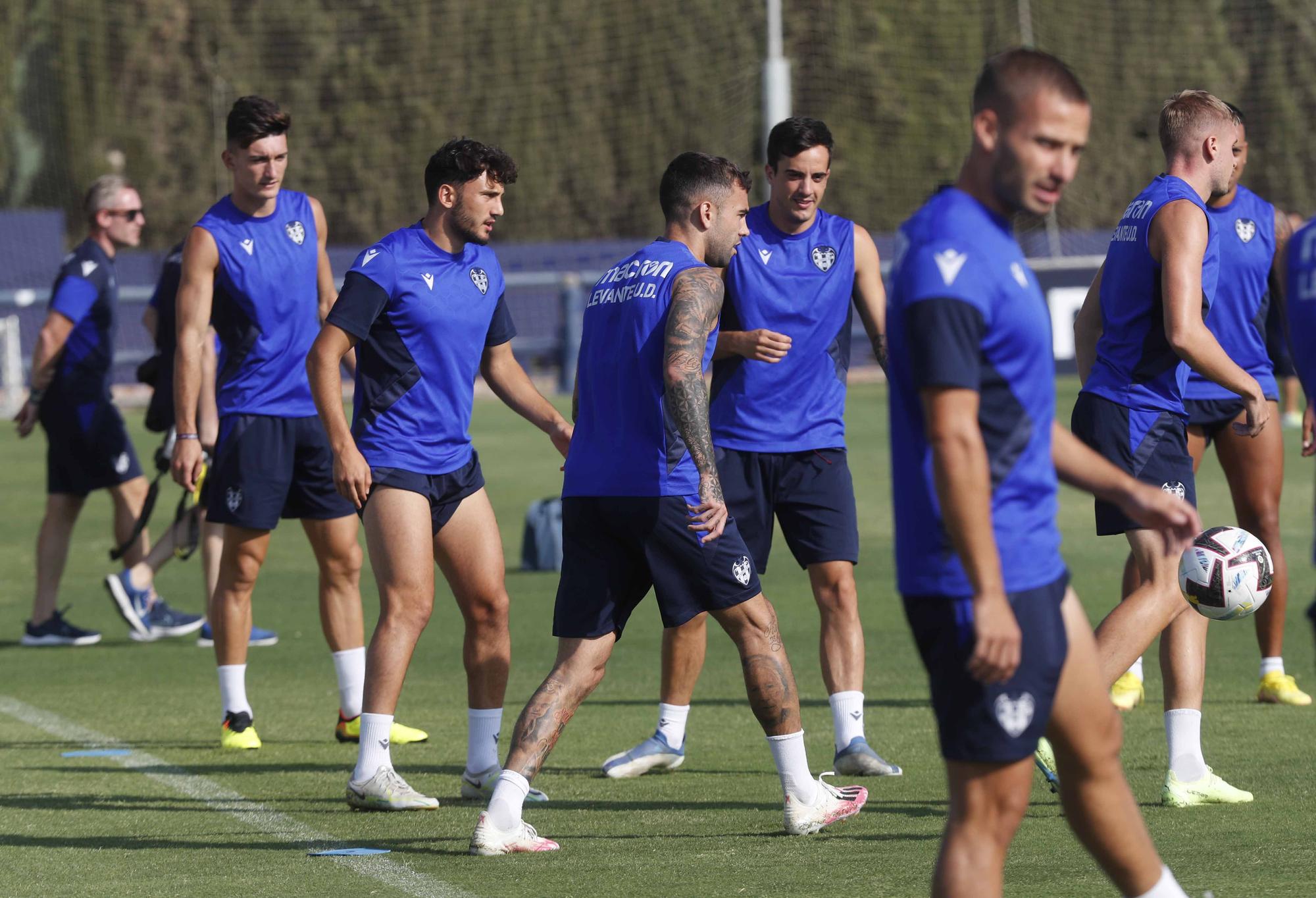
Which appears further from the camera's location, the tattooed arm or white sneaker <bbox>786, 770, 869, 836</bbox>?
white sneaker <bbox>786, 770, 869, 836</bbox>

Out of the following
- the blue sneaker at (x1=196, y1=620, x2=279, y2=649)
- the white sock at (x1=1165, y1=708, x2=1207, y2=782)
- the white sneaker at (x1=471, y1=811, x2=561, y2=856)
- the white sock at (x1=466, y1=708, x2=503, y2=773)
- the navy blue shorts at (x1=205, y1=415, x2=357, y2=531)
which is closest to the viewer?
the white sneaker at (x1=471, y1=811, x2=561, y2=856)

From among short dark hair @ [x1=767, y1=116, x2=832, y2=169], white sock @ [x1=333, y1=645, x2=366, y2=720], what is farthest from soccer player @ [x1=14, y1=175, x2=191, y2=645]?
short dark hair @ [x1=767, y1=116, x2=832, y2=169]

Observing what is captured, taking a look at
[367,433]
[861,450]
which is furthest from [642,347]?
[861,450]

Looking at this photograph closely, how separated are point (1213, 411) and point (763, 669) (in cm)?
262

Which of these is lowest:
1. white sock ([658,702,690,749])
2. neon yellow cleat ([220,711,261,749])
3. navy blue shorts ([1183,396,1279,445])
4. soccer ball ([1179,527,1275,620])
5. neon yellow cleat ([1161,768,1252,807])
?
neon yellow cleat ([220,711,261,749])

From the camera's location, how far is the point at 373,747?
22.1 feet

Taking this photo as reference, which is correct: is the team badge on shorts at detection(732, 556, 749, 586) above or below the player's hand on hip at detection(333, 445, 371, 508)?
below

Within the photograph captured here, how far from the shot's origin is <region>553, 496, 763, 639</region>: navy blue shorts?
6.12 meters

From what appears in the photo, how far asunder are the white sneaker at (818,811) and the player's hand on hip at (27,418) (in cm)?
613

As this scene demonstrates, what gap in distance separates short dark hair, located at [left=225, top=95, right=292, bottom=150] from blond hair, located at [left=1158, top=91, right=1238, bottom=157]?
3337 mm

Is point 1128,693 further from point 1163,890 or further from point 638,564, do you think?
point 1163,890

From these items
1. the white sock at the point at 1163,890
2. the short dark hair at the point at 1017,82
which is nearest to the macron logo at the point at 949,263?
the short dark hair at the point at 1017,82

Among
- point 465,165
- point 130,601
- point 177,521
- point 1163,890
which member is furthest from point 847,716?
point 177,521

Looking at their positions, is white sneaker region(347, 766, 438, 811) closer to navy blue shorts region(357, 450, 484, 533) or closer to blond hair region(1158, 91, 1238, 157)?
navy blue shorts region(357, 450, 484, 533)
